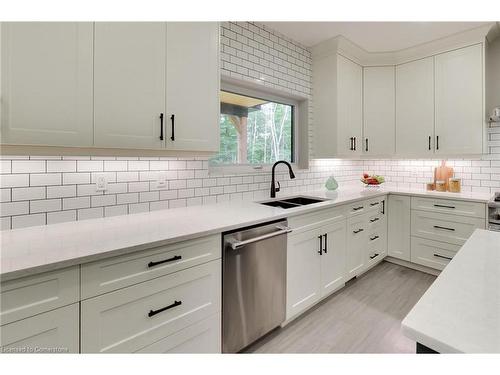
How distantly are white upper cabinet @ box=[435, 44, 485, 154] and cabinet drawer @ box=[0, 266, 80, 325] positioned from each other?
12.0 feet

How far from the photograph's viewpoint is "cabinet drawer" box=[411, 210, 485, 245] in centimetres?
271

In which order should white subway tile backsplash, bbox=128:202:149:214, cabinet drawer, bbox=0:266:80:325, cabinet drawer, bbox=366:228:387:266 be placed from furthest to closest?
cabinet drawer, bbox=366:228:387:266
white subway tile backsplash, bbox=128:202:149:214
cabinet drawer, bbox=0:266:80:325

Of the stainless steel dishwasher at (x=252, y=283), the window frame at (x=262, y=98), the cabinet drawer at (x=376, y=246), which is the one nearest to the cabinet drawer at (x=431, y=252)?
the cabinet drawer at (x=376, y=246)

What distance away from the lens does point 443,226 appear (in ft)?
9.47

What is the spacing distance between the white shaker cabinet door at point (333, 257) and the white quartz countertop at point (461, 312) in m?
1.37

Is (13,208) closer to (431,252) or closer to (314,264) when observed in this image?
(314,264)

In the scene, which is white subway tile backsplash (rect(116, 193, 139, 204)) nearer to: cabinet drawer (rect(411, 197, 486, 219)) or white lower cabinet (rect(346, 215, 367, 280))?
white lower cabinet (rect(346, 215, 367, 280))

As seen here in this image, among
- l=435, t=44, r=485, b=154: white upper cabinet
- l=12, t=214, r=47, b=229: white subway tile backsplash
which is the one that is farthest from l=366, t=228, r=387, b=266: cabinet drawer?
→ l=12, t=214, r=47, b=229: white subway tile backsplash

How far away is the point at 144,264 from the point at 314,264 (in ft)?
4.80

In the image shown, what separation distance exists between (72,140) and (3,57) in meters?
0.42

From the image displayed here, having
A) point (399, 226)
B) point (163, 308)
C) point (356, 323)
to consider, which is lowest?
point (356, 323)

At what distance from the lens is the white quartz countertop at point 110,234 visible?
1.05 metres

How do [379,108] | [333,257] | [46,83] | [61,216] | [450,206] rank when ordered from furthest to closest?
[379,108] → [450,206] → [333,257] → [61,216] → [46,83]

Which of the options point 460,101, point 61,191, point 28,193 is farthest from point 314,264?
point 460,101
